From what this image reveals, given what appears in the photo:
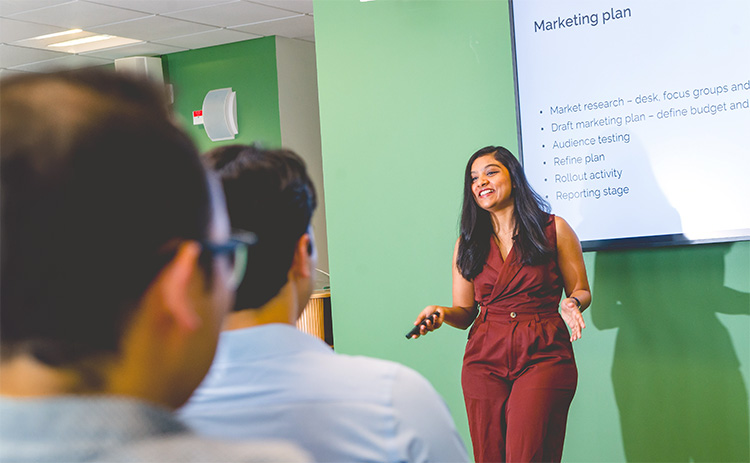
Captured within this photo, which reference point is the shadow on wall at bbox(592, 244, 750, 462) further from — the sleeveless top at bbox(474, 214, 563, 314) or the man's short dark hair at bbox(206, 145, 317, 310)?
the man's short dark hair at bbox(206, 145, 317, 310)

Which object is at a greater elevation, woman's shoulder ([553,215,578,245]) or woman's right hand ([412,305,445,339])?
woman's shoulder ([553,215,578,245])

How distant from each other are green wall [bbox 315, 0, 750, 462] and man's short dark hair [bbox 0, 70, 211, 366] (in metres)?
3.03

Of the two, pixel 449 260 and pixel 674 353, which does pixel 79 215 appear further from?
pixel 449 260

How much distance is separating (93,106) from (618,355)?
10.5 ft

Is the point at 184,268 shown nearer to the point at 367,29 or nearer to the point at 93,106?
the point at 93,106

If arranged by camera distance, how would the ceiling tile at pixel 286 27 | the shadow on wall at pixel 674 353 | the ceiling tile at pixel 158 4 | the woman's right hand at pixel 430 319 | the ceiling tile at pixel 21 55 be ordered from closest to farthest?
the woman's right hand at pixel 430 319 → the shadow on wall at pixel 674 353 → the ceiling tile at pixel 158 4 → the ceiling tile at pixel 286 27 → the ceiling tile at pixel 21 55

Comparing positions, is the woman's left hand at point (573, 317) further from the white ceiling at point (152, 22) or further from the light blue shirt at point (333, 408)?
the white ceiling at point (152, 22)

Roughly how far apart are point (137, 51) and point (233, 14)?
1.53 metres

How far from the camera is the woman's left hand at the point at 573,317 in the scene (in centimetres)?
260

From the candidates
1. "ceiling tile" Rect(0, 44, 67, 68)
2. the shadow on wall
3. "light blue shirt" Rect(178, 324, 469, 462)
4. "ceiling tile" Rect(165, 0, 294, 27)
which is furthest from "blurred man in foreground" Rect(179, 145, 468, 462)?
"ceiling tile" Rect(0, 44, 67, 68)

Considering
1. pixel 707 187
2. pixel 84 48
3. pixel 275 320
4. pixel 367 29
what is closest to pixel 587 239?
pixel 707 187

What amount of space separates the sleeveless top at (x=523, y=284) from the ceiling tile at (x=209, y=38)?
14.5 ft

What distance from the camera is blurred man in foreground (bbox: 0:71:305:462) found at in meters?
0.44

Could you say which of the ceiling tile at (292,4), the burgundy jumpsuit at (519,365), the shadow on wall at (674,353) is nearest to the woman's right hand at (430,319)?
the burgundy jumpsuit at (519,365)
